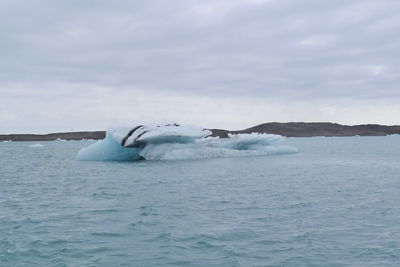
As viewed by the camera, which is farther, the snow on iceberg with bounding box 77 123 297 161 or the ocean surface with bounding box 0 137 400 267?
the snow on iceberg with bounding box 77 123 297 161

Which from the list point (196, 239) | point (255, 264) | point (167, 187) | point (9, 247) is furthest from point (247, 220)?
point (167, 187)

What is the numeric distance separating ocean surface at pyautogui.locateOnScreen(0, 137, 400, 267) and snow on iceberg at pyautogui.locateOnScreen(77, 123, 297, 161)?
1071cm

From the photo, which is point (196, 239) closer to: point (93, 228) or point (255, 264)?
Answer: point (255, 264)

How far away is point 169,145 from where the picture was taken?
3531 centimetres

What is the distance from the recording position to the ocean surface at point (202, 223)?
29.8 feet

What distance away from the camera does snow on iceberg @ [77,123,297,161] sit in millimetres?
32031

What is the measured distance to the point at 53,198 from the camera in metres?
17.2

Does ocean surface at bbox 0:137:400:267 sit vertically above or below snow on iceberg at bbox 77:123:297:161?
below

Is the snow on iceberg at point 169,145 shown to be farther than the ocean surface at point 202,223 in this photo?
Yes

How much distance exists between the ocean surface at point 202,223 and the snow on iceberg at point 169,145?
35.1 ft

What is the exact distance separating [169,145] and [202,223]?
23.4 metres

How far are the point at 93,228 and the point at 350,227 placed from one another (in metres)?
6.44

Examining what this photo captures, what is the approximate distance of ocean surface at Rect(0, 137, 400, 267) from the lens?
9070 millimetres

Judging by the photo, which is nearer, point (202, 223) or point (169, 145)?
point (202, 223)
